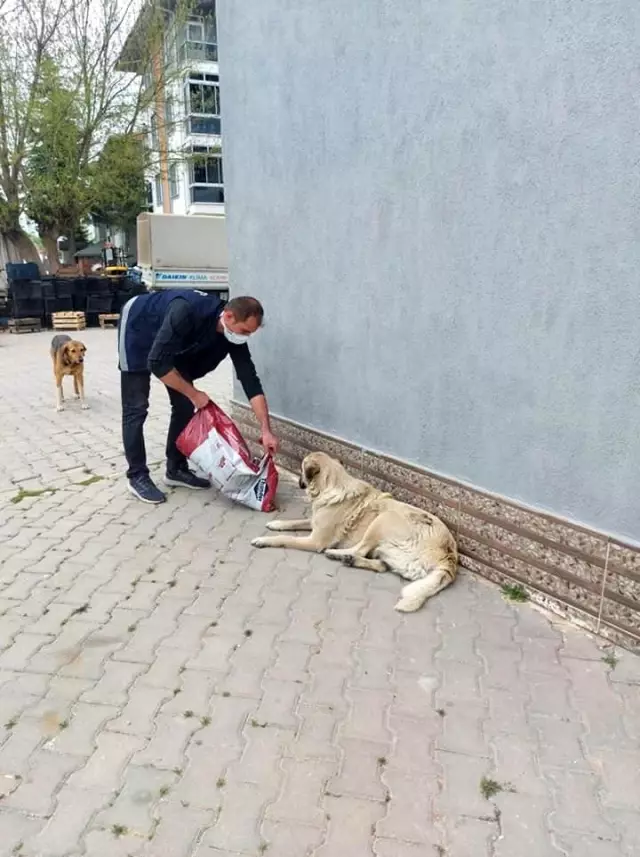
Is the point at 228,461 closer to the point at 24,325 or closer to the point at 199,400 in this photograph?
the point at 199,400

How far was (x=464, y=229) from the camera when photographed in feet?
10.6

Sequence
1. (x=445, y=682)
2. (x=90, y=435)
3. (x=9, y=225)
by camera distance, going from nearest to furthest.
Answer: (x=445, y=682)
(x=90, y=435)
(x=9, y=225)

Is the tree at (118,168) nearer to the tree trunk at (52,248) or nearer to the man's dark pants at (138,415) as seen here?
the tree trunk at (52,248)

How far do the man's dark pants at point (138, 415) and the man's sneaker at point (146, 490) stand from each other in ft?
0.15

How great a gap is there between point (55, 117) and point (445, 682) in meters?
21.1

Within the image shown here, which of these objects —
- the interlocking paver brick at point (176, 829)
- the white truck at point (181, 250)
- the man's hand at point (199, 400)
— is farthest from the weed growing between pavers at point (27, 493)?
the white truck at point (181, 250)

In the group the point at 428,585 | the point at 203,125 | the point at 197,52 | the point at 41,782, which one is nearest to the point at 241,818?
the point at 41,782

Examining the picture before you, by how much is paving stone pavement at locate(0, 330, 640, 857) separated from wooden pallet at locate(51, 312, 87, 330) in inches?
547

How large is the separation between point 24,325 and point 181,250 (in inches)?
190

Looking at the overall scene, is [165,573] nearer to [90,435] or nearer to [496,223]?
[496,223]

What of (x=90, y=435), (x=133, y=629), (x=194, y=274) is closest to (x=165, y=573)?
(x=133, y=629)

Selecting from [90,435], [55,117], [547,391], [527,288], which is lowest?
[90,435]

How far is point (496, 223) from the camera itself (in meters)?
3.07

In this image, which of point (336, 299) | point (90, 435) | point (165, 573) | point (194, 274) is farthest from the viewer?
point (194, 274)
